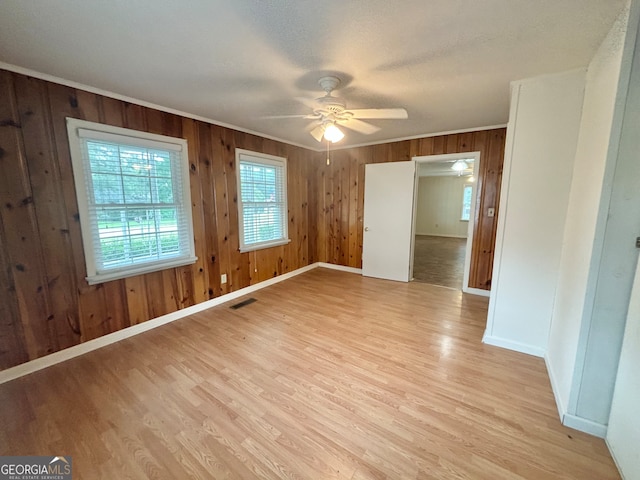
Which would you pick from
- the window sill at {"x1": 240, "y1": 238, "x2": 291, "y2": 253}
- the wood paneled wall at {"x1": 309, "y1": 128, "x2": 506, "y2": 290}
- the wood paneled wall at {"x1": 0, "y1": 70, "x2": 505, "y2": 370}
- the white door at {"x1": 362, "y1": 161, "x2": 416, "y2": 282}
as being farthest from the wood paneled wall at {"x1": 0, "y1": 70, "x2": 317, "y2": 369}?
the white door at {"x1": 362, "y1": 161, "x2": 416, "y2": 282}

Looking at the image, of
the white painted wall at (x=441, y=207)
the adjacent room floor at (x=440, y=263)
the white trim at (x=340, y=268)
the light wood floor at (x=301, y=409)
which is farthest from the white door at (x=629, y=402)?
the white painted wall at (x=441, y=207)

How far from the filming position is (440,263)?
5.41 m

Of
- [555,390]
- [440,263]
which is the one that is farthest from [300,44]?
[440,263]

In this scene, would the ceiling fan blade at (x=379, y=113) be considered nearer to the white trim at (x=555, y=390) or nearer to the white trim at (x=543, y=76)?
the white trim at (x=543, y=76)

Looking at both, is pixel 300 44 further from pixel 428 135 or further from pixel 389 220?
pixel 389 220

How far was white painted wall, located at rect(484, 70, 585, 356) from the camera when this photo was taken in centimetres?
192

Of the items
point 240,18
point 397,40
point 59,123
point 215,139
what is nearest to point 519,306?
point 397,40

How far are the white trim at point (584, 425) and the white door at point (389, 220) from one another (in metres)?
2.73

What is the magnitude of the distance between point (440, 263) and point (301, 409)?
4.68m

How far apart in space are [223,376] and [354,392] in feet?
3.35

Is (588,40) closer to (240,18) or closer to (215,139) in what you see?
(240,18)

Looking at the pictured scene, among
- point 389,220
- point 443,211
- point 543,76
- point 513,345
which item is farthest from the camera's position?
point 443,211

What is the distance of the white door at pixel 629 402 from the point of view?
1.18 metres

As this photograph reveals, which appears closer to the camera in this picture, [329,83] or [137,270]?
[329,83]
